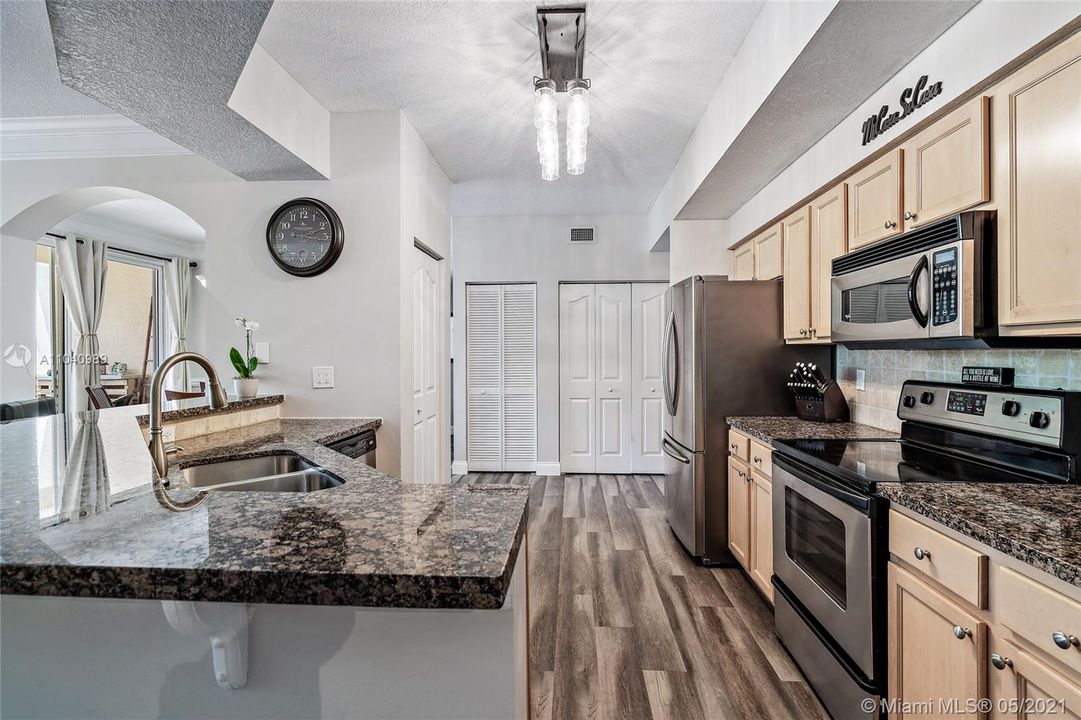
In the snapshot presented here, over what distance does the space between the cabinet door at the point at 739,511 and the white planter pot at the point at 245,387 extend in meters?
2.64

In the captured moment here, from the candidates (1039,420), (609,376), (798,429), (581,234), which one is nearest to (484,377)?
(609,376)

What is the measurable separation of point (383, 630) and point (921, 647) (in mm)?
1435

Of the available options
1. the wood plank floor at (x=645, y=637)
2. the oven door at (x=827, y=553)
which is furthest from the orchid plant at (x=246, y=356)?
the oven door at (x=827, y=553)

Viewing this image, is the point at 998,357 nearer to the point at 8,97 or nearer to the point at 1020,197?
the point at 1020,197

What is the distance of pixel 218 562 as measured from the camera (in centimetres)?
69

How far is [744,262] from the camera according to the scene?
3.66m

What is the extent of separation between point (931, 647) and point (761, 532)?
120 centimetres

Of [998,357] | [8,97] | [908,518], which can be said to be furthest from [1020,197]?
[8,97]

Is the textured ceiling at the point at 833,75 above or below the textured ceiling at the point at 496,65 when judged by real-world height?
below

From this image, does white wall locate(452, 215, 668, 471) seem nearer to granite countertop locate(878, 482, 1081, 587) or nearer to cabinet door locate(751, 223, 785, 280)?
cabinet door locate(751, 223, 785, 280)

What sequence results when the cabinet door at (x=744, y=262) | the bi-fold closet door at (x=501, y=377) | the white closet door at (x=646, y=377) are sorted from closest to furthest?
1. the cabinet door at (x=744, y=262)
2. the white closet door at (x=646, y=377)
3. the bi-fold closet door at (x=501, y=377)

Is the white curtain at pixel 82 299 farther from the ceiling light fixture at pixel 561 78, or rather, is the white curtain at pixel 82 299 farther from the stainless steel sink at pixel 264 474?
the ceiling light fixture at pixel 561 78

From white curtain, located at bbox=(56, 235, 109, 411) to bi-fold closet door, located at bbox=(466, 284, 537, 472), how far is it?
12.1 feet

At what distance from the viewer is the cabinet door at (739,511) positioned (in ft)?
8.93
